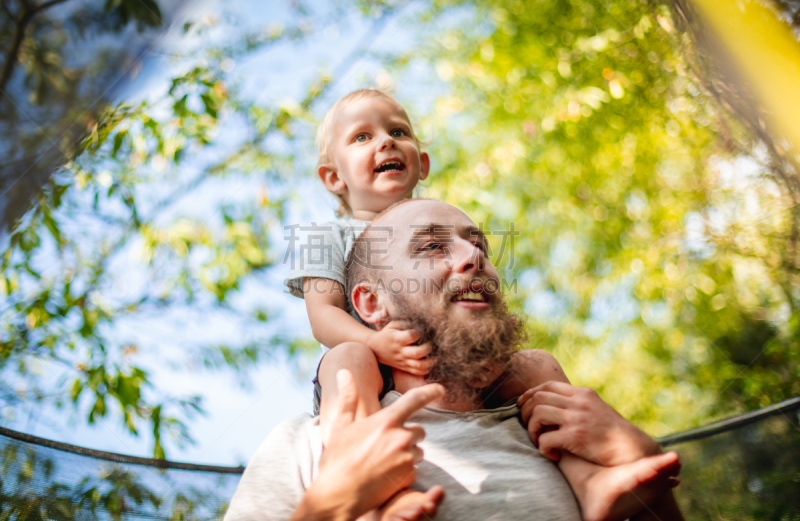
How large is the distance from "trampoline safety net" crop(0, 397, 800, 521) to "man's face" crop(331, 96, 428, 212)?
1.04 metres

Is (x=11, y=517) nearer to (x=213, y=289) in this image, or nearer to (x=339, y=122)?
(x=339, y=122)

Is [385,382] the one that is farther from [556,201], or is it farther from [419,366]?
[556,201]

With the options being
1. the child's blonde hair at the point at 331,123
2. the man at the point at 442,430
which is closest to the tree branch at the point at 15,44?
the child's blonde hair at the point at 331,123

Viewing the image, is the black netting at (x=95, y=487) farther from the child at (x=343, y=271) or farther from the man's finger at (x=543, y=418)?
the man's finger at (x=543, y=418)

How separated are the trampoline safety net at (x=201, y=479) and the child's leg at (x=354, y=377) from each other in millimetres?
857

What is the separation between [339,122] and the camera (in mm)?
1605

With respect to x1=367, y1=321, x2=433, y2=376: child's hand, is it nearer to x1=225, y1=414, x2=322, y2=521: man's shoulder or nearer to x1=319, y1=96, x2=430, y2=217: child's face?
x1=225, y1=414, x2=322, y2=521: man's shoulder

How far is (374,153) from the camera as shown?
149 cm

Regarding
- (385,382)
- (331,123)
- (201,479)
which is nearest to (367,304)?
(385,382)

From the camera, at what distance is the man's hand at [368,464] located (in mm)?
803

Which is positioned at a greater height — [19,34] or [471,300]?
[471,300]

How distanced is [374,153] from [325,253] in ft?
1.08

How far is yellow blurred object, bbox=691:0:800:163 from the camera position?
1436 mm

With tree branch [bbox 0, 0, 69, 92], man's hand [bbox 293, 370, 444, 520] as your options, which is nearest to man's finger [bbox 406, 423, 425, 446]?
man's hand [bbox 293, 370, 444, 520]
